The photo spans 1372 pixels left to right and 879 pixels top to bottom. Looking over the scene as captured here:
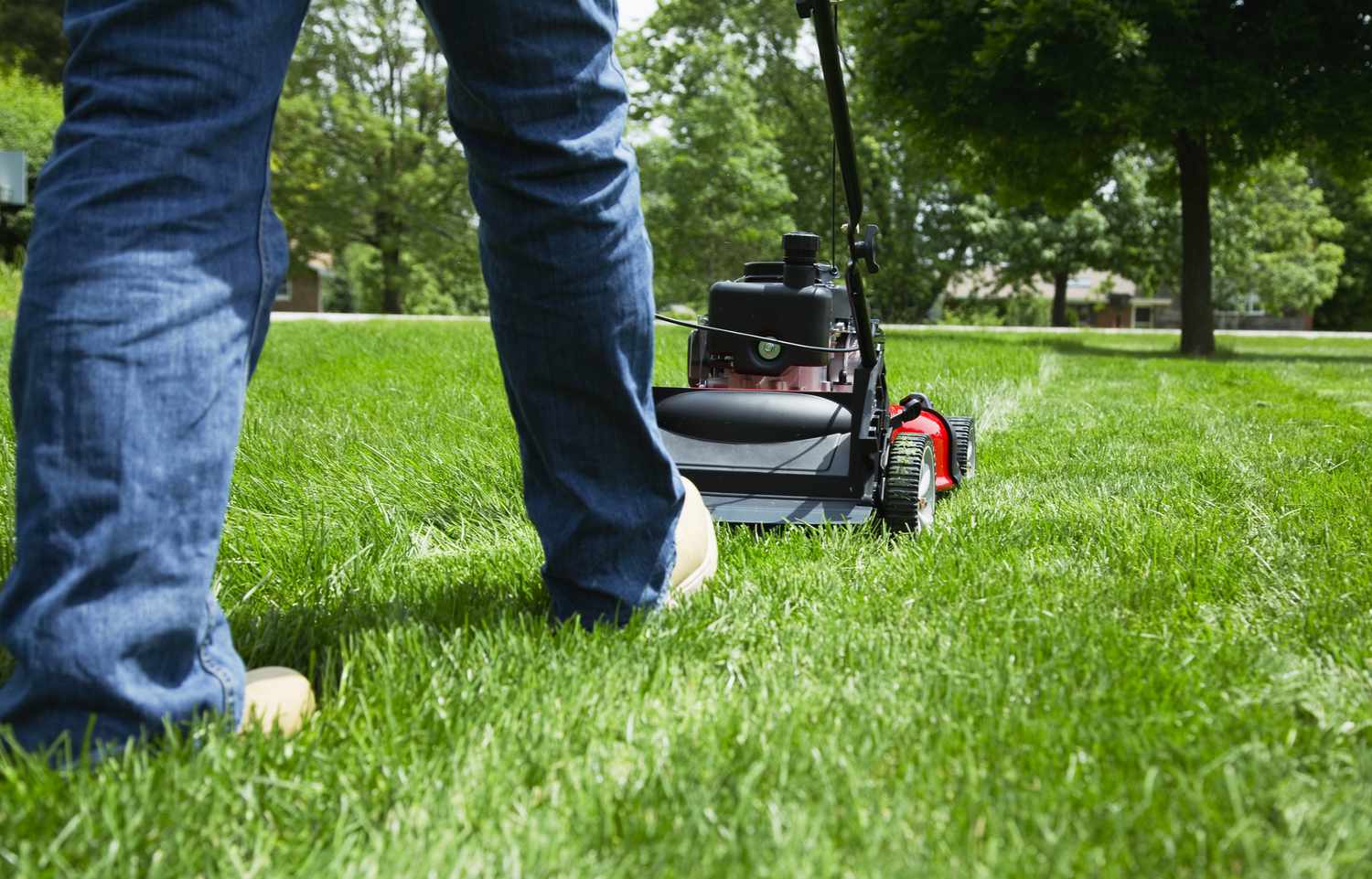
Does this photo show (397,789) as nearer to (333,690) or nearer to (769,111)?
(333,690)

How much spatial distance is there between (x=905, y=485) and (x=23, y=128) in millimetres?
25826

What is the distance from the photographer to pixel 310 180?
98.3 ft

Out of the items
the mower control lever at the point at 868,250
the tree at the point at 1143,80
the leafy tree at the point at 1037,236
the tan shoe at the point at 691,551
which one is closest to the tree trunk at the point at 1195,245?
the tree at the point at 1143,80

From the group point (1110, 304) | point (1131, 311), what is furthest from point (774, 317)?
point (1131, 311)

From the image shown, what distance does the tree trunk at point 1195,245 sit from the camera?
574 inches

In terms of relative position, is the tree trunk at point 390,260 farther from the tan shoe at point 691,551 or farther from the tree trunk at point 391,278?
the tan shoe at point 691,551

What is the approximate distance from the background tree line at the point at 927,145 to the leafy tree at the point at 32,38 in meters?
0.06

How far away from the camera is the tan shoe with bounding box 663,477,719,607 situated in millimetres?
1853

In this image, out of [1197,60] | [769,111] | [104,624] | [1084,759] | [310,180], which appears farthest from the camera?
[769,111]

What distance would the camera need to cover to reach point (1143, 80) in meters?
12.5

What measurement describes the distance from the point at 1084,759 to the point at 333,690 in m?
0.87

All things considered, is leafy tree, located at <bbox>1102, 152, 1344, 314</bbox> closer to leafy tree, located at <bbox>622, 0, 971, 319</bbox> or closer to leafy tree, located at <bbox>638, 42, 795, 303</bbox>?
leafy tree, located at <bbox>622, 0, 971, 319</bbox>

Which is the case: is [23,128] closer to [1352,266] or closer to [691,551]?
[691,551]

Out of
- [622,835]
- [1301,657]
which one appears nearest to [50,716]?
[622,835]
